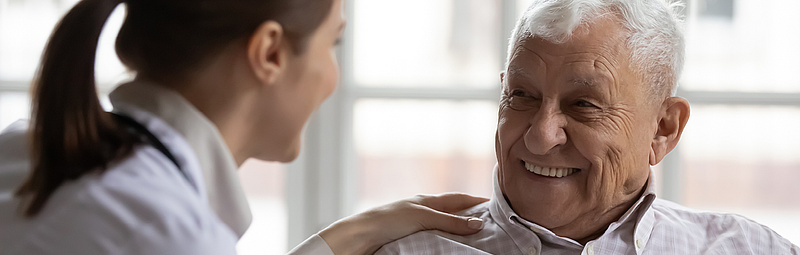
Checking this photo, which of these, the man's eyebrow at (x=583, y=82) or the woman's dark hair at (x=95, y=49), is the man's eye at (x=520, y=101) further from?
the woman's dark hair at (x=95, y=49)

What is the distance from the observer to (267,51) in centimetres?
92

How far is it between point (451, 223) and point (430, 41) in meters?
1.37

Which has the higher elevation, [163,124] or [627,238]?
[163,124]

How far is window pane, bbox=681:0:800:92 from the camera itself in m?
2.91

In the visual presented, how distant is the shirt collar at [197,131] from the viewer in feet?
2.89

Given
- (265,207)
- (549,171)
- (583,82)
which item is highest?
(583,82)

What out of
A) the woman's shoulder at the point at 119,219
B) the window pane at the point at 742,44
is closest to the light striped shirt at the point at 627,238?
the woman's shoulder at the point at 119,219

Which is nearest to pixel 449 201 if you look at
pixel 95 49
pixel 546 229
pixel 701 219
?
pixel 546 229

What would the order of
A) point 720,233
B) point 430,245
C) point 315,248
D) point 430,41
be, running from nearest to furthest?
point 315,248
point 430,245
point 720,233
point 430,41

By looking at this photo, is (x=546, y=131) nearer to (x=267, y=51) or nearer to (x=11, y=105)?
(x=267, y=51)

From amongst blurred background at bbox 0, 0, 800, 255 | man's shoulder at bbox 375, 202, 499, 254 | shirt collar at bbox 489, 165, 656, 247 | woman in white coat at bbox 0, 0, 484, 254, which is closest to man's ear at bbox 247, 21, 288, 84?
woman in white coat at bbox 0, 0, 484, 254

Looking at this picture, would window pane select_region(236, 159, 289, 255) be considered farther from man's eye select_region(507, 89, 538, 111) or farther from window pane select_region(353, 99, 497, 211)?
man's eye select_region(507, 89, 538, 111)

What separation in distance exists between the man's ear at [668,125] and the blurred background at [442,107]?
122 centimetres

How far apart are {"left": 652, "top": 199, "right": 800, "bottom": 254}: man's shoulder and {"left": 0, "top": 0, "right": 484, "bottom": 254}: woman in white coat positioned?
1072mm
